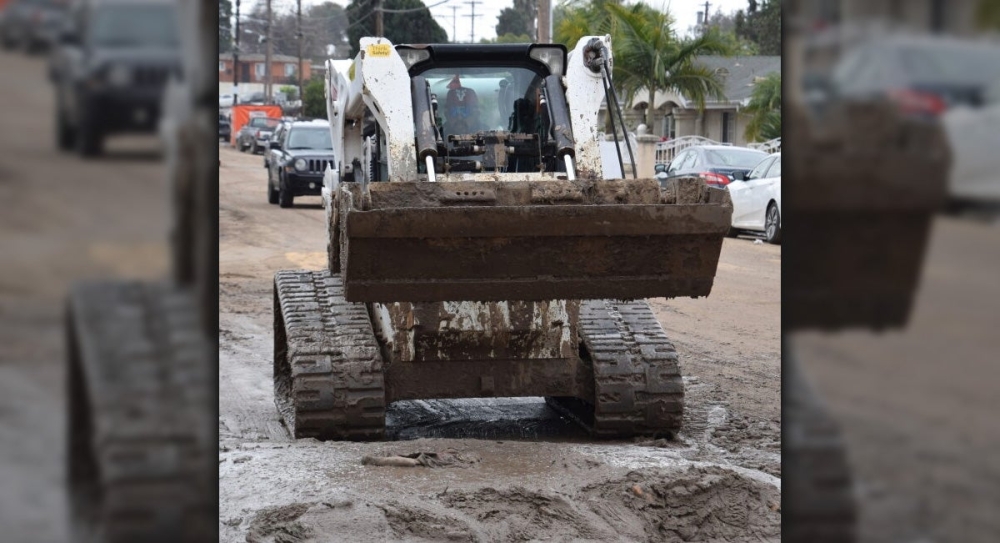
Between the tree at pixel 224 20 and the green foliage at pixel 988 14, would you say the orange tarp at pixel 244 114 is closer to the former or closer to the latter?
the tree at pixel 224 20

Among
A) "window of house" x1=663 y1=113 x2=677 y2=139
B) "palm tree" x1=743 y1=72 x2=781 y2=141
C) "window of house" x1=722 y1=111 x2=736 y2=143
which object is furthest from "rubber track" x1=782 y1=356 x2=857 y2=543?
"window of house" x1=663 y1=113 x2=677 y2=139

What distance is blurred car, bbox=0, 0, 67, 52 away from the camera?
132 centimetres

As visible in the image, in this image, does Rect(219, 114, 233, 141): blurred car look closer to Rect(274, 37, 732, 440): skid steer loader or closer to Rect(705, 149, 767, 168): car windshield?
Rect(705, 149, 767, 168): car windshield

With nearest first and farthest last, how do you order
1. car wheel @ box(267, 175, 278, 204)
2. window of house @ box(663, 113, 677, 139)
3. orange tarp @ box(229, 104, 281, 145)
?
car wheel @ box(267, 175, 278, 204)
window of house @ box(663, 113, 677, 139)
orange tarp @ box(229, 104, 281, 145)

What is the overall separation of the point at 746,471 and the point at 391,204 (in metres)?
2.46

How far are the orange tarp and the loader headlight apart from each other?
5153 centimetres

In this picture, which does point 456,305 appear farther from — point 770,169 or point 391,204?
point 770,169

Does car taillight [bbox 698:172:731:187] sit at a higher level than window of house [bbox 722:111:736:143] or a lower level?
lower

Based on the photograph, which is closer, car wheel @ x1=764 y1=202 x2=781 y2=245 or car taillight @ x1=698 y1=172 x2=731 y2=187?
Answer: car wheel @ x1=764 y1=202 x2=781 y2=245

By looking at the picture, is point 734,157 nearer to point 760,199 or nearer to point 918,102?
point 760,199

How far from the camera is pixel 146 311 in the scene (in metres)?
1.45

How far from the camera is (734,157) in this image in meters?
22.0

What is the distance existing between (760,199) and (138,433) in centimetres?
1745

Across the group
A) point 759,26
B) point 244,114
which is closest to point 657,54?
point 759,26
